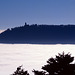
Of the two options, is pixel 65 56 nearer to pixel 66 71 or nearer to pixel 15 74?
pixel 66 71

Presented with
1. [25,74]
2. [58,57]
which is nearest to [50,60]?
[58,57]

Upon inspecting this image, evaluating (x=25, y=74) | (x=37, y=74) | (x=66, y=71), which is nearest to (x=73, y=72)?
(x=66, y=71)

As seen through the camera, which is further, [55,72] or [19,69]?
[19,69]

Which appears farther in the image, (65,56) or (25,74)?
(25,74)

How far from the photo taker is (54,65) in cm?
1362

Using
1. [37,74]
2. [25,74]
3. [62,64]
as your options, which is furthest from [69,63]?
[25,74]

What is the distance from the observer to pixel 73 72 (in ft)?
44.1

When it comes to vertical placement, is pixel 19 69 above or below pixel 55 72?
above

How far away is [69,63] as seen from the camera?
13664 mm

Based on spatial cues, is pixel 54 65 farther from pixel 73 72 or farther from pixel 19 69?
pixel 19 69

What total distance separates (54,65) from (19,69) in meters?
3.13

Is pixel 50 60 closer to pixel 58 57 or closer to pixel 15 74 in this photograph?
pixel 58 57

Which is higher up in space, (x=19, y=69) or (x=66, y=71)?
(x=19, y=69)

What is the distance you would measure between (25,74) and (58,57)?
2.07 meters
